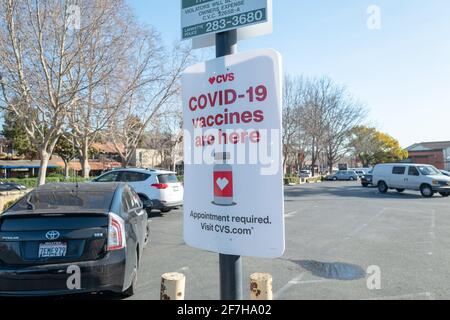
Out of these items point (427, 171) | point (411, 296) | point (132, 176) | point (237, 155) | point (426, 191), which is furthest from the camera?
point (427, 171)

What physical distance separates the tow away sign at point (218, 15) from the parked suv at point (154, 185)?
928 centimetres

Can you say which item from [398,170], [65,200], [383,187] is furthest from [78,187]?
[383,187]

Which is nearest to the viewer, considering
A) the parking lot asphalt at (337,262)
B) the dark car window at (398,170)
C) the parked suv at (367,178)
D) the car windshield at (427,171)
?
the parking lot asphalt at (337,262)

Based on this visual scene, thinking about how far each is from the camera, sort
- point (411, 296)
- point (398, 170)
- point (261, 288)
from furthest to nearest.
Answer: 1. point (398, 170)
2. point (411, 296)
3. point (261, 288)

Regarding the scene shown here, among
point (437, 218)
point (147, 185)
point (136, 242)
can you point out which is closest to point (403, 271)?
point (136, 242)

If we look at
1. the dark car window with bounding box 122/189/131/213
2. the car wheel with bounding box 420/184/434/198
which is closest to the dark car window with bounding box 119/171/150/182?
the dark car window with bounding box 122/189/131/213

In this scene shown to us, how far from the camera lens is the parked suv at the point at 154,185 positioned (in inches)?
450

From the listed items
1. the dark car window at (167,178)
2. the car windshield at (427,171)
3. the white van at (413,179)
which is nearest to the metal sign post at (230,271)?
the dark car window at (167,178)

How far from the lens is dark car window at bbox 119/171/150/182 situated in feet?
38.7

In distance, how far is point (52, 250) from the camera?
387 cm

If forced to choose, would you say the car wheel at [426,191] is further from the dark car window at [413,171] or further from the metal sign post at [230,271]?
the metal sign post at [230,271]

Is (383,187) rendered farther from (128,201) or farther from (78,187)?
(78,187)

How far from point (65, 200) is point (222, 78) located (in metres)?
3.43

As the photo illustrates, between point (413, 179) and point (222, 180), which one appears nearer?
point (222, 180)
